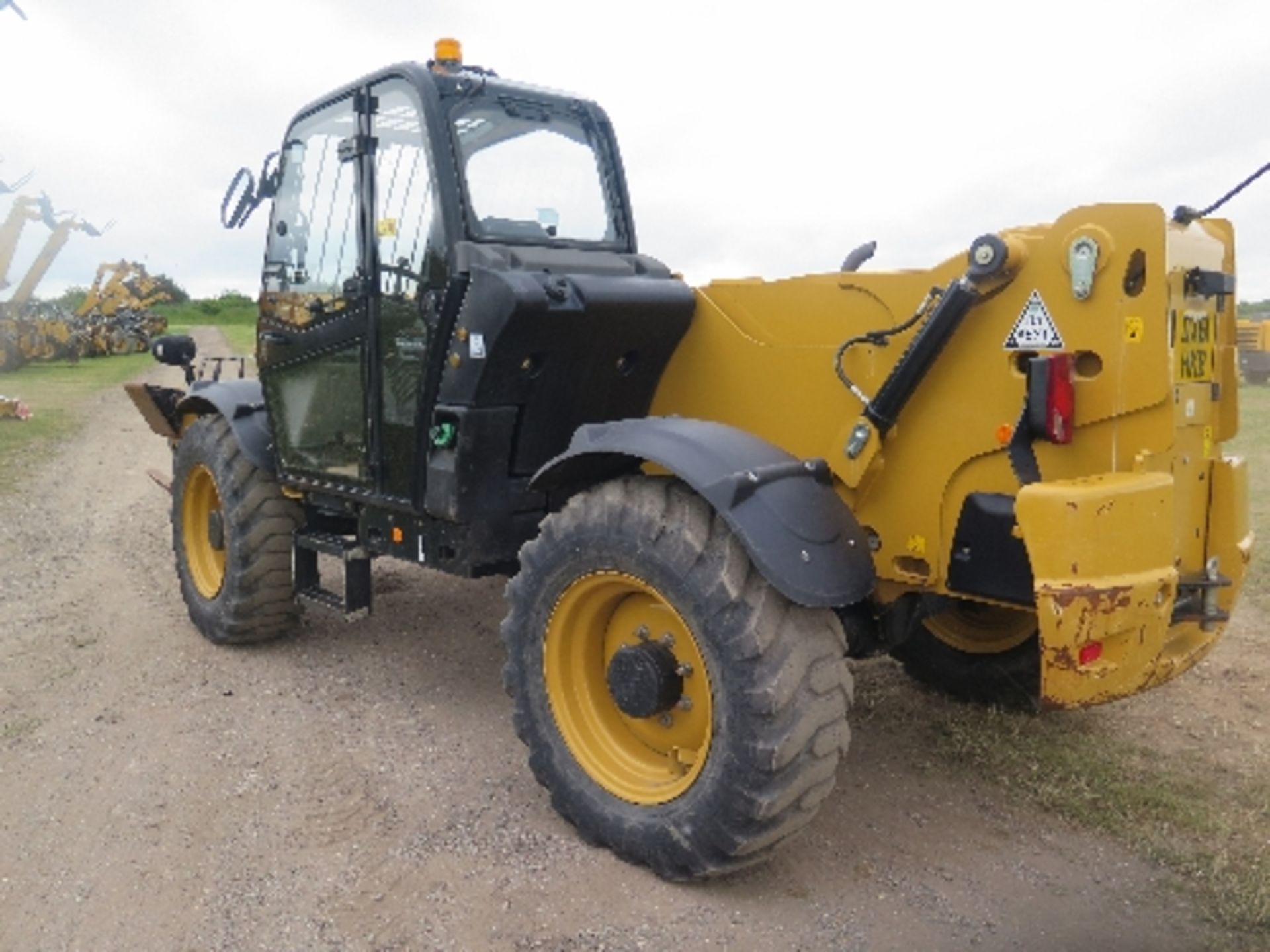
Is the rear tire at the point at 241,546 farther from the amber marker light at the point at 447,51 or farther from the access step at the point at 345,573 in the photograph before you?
the amber marker light at the point at 447,51

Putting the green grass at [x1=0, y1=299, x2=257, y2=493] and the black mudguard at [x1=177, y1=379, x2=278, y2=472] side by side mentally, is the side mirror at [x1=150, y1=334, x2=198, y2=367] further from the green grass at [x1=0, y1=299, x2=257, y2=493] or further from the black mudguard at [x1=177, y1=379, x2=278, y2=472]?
the green grass at [x1=0, y1=299, x2=257, y2=493]

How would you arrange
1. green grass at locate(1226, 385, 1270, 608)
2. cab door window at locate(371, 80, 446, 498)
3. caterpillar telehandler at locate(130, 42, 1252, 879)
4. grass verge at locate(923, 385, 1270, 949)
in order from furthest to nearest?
green grass at locate(1226, 385, 1270, 608), cab door window at locate(371, 80, 446, 498), grass verge at locate(923, 385, 1270, 949), caterpillar telehandler at locate(130, 42, 1252, 879)

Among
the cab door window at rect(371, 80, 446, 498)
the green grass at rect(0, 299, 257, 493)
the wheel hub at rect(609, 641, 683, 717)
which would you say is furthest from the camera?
Result: the green grass at rect(0, 299, 257, 493)

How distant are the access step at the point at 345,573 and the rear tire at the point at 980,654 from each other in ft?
7.73

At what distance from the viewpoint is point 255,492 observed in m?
5.52

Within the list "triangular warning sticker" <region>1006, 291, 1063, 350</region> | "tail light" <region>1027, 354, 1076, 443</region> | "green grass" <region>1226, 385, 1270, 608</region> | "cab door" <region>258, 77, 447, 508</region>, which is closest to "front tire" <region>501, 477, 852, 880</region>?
"tail light" <region>1027, 354, 1076, 443</region>

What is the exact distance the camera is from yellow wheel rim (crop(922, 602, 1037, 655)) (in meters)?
4.57

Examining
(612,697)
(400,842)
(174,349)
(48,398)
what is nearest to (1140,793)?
(612,697)

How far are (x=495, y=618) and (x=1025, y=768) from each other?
3.01 m

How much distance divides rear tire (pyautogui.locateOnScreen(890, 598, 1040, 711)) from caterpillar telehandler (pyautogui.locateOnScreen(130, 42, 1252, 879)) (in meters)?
0.01

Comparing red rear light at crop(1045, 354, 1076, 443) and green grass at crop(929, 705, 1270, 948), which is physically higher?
red rear light at crop(1045, 354, 1076, 443)

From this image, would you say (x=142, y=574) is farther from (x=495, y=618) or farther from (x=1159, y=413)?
(x=1159, y=413)

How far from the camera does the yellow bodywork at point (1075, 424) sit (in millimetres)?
2936

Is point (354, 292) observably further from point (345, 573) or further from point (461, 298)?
point (345, 573)
